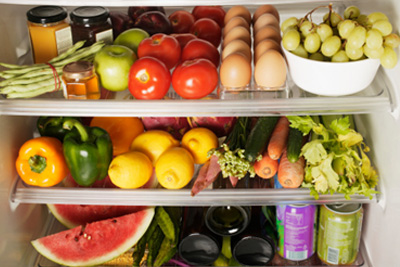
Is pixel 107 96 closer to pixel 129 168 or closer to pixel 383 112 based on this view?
pixel 129 168

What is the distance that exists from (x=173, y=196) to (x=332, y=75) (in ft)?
2.29

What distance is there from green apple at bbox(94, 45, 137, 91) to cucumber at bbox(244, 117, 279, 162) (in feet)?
1.56

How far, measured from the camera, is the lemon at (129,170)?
5.78 ft

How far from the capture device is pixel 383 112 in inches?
67.7

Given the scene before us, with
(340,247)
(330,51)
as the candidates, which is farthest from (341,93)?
(340,247)

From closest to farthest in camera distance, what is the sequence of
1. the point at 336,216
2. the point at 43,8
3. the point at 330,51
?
the point at 330,51, the point at 43,8, the point at 336,216

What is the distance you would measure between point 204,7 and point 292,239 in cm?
98

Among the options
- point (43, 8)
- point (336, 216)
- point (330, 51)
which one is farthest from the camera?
point (336, 216)

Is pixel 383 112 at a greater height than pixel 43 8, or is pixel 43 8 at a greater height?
pixel 43 8

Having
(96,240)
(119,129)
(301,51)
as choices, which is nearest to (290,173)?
(301,51)

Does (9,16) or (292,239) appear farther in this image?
(292,239)

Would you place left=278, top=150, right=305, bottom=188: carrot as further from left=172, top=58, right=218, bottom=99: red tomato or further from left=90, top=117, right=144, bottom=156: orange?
left=90, top=117, right=144, bottom=156: orange

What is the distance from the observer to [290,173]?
175cm

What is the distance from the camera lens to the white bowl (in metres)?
1.51
